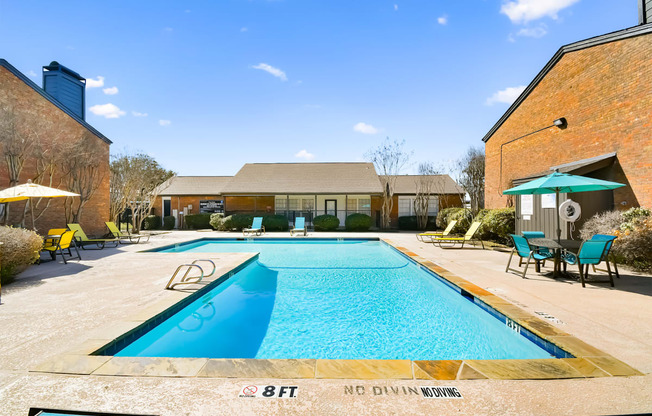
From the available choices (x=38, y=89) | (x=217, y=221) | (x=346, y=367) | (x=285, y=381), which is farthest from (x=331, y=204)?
(x=285, y=381)

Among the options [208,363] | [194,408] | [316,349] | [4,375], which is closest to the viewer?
[194,408]

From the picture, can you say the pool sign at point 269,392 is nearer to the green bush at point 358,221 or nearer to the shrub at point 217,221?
the green bush at point 358,221

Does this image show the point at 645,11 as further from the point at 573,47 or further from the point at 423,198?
the point at 423,198

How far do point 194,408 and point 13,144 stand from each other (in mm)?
12885

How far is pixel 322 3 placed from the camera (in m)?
10.0

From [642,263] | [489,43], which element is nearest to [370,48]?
[489,43]

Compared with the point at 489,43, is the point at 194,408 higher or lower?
lower

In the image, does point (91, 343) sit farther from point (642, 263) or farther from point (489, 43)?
point (489, 43)

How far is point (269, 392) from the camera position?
2318 mm

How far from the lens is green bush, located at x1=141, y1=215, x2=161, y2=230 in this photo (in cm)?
2285

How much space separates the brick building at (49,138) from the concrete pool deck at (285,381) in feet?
27.1

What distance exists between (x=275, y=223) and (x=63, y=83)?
2983 centimetres

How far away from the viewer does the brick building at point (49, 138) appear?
11008 millimetres

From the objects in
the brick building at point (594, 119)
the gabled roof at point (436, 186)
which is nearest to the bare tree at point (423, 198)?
the gabled roof at point (436, 186)
